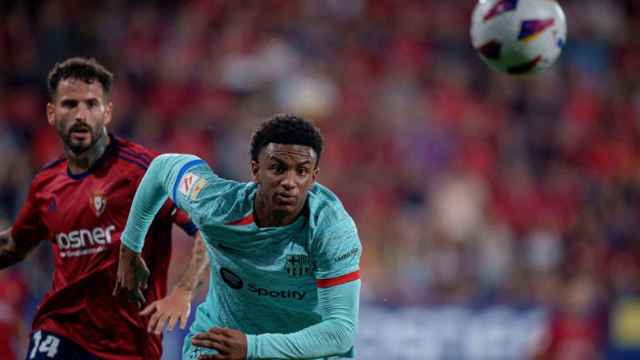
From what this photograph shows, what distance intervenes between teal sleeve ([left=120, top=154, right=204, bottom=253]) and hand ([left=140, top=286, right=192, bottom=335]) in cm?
33

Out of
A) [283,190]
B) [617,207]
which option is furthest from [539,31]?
[617,207]

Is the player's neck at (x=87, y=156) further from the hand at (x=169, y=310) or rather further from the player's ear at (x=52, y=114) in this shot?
the hand at (x=169, y=310)

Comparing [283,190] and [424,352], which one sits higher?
[283,190]

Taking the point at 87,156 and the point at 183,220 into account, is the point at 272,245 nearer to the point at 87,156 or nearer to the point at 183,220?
the point at 183,220

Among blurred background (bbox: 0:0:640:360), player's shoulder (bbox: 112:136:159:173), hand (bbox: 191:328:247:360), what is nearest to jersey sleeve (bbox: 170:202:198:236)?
player's shoulder (bbox: 112:136:159:173)

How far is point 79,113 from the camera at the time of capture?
573 cm

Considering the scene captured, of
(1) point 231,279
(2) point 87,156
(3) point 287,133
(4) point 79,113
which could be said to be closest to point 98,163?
(2) point 87,156

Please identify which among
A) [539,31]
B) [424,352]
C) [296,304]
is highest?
[539,31]

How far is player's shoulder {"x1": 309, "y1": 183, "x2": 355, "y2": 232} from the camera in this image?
4918mm

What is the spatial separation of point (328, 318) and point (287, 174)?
612 millimetres

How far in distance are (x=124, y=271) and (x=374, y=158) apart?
830cm

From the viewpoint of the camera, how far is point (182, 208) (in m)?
5.32

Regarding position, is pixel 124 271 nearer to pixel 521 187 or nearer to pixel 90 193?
pixel 90 193

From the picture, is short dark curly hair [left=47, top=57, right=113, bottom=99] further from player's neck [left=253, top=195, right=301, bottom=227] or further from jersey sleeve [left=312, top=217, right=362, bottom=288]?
jersey sleeve [left=312, top=217, right=362, bottom=288]
